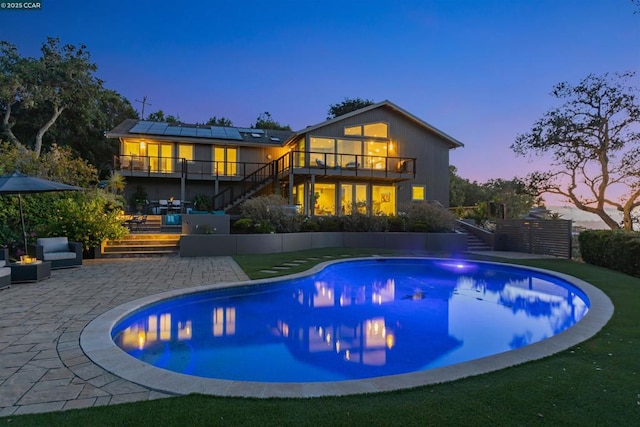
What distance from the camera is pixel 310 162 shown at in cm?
1855

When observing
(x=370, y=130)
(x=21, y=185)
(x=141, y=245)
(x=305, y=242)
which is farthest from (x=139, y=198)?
(x=370, y=130)

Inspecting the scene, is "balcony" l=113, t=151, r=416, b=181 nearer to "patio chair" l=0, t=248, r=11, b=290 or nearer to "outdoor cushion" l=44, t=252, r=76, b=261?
"outdoor cushion" l=44, t=252, r=76, b=261

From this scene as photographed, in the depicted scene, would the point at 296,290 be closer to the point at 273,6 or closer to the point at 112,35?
the point at 273,6

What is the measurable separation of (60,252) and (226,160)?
12911 millimetres

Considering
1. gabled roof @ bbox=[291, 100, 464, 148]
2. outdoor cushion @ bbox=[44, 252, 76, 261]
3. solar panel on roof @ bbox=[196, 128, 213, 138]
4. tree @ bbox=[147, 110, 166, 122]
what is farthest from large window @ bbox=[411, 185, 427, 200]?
tree @ bbox=[147, 110, 166, 122]

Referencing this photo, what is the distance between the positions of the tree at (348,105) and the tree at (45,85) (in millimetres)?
20612

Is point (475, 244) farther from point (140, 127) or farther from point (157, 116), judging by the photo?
point (157, 116)

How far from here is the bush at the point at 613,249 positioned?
9.08 meters

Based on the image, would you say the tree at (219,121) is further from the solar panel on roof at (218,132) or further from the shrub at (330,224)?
the shrub at (330,224)

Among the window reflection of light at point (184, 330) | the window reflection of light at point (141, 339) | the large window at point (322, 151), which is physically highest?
the large window at point (322, 151)

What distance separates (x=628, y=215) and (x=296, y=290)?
1490 cm

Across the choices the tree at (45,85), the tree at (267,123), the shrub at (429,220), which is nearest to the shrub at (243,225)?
the shrub at (429,220)

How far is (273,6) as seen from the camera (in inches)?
765

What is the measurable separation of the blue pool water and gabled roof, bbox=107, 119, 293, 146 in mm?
14297
